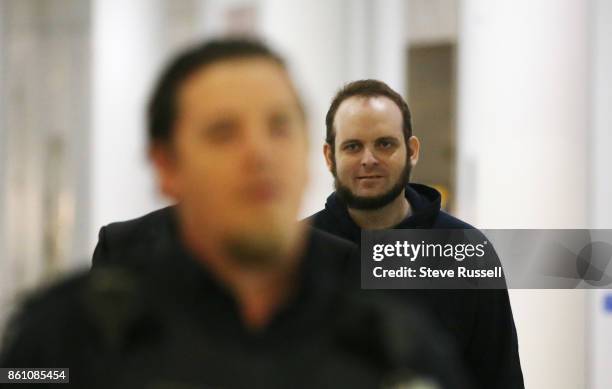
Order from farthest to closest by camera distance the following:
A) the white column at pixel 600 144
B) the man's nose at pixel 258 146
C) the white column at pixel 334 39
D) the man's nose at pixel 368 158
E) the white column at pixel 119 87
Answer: the white column at pixel 334 39
the white column at pixel 600 144
the white column at pixel 119 87
the man's nose at pixel 368 158
the man's nose at pixel 258 146

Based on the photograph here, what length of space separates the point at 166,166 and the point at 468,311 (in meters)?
0.61

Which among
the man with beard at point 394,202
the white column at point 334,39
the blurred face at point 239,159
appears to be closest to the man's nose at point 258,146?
the blurred face at point 239,159

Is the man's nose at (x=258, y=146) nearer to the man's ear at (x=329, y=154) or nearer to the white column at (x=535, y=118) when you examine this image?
the man's ear at (x=329, y=154)

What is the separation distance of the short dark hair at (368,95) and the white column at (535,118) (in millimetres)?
1419

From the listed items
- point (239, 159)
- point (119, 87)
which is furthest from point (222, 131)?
point (119, 87)

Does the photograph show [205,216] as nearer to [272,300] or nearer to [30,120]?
[272,300]

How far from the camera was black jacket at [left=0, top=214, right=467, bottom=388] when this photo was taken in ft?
1.52

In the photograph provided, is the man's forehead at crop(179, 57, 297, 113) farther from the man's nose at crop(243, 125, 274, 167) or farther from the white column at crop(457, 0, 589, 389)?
the white column at crop(457, 0, 589, 389)

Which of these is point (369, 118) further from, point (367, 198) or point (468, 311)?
point (468, 311)

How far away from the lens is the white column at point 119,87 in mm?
2145

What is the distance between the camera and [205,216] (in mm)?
471

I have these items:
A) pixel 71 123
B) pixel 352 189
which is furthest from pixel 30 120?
pixel 352 189

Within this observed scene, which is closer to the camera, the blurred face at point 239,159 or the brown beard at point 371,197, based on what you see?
the blurred face at point 239,159

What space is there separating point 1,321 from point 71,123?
424 centimetres
